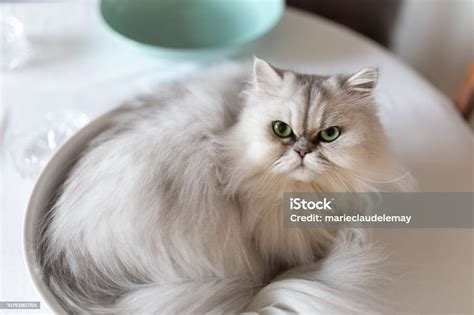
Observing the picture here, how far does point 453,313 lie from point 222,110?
1.39 ft

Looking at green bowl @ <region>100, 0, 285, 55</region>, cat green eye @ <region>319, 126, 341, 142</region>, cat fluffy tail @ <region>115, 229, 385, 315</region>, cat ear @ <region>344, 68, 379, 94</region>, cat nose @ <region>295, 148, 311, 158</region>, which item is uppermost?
green bowl @ <region>100, 0, 285, 55</region>

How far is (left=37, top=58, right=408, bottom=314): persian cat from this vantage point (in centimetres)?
73

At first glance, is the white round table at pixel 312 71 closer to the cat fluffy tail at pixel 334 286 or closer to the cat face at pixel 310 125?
the cat fluffy tail at pixel 334 286

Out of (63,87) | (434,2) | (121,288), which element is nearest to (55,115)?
(63,87)

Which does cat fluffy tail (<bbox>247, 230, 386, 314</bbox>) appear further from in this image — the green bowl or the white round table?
the green bowl

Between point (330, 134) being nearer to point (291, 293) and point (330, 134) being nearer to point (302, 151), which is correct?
point (302, 151)

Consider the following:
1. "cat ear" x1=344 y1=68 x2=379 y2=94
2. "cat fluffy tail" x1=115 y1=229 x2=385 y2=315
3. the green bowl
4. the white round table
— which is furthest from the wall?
"cat fluffy tail" x1=115 y1=229 x2=385 y2=315

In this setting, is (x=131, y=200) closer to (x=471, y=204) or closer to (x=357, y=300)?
(x=357, y=300)

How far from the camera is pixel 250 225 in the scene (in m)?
0.79

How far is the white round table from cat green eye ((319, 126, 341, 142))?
0.57 feet

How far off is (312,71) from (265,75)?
16.2 inches

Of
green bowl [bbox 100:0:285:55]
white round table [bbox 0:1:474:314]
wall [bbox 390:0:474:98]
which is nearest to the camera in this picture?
white round table [bbox 0:1:474:314]

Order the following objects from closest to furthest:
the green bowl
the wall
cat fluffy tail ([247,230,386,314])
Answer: cat fluffy tail ([247,230,386,314]), the green bowl, the wall

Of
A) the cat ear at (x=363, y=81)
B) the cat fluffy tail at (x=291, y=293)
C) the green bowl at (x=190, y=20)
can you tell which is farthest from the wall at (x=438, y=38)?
the cat fluffy tail at (x=291, y=293)
